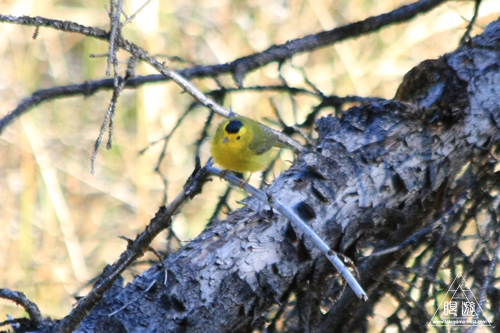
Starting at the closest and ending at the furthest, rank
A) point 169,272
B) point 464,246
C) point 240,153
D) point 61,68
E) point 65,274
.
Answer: point 169,272
point 240,153
point 464,246
point 65,274
point 61,68

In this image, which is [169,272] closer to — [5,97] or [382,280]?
[382,280]

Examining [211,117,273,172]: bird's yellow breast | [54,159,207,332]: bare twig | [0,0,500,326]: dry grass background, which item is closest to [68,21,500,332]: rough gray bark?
[54,159,207,332]: bare twig

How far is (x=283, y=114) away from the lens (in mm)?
7891

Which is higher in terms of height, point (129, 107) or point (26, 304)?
point (129, 107)

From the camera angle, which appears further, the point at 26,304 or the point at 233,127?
the point at 233,127

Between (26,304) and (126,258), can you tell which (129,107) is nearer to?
(26,304)

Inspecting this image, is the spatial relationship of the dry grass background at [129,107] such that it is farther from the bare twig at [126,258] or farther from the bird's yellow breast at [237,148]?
the bare twig at [126,258]

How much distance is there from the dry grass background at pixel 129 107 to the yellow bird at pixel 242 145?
3657mm

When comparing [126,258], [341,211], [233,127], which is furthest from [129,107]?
[126,258]

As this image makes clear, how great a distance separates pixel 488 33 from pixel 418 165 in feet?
3.13

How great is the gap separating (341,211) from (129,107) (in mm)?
6105

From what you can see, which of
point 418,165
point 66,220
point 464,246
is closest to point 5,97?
point 66,220

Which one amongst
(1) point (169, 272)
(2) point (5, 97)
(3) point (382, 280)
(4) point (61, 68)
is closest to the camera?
(1) point (169, 272)

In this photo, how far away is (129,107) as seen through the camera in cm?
803
